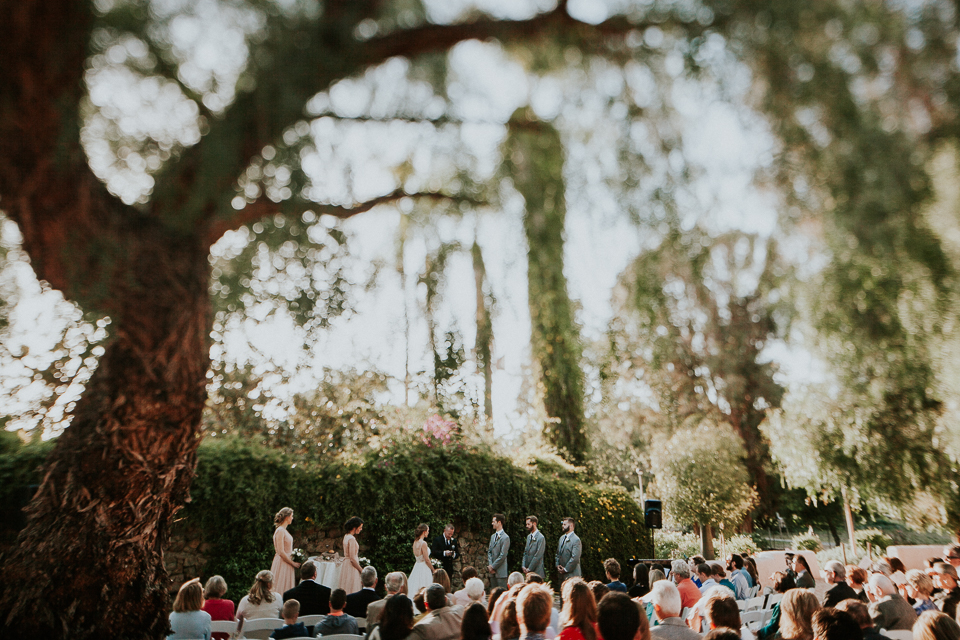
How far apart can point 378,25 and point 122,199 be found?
1590mm

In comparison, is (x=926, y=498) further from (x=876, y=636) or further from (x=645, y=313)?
(x=645, y=313)

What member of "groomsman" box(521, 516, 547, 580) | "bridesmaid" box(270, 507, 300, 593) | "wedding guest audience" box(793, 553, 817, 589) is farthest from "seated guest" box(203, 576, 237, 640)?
"wedding guest audience" box(793, 553, 817, 589)

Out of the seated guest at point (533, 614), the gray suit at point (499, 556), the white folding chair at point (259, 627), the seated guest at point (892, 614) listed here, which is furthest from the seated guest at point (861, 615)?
the gray suit at point (499, 556)

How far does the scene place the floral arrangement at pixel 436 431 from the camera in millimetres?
9938

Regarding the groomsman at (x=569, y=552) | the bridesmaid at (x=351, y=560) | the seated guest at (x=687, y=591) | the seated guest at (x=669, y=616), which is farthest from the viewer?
the groomsman at (x=569, y=552)

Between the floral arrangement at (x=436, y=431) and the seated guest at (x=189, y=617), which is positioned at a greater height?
the floral arrangement at (x=436, y=431)

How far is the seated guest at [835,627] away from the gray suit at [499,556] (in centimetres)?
521

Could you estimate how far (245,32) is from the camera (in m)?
2.45

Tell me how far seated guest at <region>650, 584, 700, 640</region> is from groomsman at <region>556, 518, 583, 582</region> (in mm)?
3959

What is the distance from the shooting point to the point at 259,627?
4145 mm

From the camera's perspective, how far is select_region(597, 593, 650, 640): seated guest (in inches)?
103

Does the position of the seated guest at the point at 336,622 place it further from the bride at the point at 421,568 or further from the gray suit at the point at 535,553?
the gray suit at the point at 535,553

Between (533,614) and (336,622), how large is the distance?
1.72 meters

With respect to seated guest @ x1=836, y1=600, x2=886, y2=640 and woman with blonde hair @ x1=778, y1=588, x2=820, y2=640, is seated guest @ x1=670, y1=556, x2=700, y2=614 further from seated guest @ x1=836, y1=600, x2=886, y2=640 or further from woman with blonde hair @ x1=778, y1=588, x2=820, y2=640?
woman with blonde hair @ x1=778, y1=588, x2=820, y2=640
